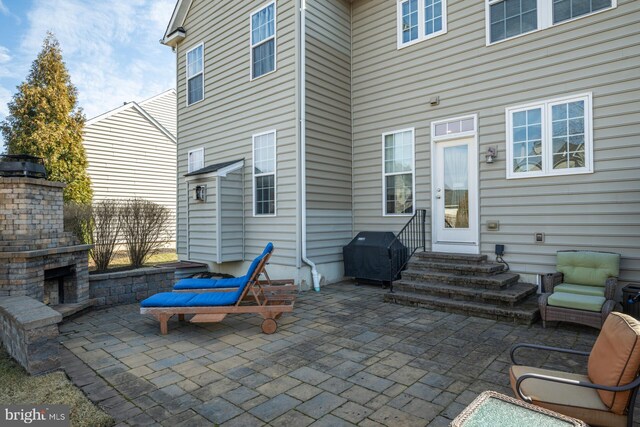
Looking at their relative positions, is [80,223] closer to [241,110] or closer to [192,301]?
[241,110]

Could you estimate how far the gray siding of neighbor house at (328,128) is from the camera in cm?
734

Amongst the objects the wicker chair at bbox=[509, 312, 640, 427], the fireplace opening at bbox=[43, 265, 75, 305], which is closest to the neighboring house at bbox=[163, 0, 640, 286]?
the fireplace opening at bbox=[43, 265, 75, 305]

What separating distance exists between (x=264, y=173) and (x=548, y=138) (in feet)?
17.6

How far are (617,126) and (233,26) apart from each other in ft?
26.4

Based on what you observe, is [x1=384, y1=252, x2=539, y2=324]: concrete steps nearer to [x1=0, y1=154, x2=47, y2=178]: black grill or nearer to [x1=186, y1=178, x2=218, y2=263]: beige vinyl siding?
[x1=186, y1=178, x2=218, y2=263]: beige vinyl siding

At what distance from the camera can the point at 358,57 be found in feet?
26.9

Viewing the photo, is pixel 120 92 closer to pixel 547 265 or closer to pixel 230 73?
pixel 230 73

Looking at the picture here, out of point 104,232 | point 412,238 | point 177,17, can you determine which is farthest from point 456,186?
point 177,17

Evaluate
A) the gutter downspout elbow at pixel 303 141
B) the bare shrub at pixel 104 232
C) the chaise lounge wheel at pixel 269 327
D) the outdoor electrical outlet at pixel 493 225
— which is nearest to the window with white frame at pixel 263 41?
the gutter downspout elbow at pixel 303 141

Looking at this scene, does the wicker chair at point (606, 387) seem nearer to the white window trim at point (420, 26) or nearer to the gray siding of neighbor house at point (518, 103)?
the gray siding of neighbor house at point (518, 103)

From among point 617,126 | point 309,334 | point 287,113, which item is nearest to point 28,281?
point 309,334

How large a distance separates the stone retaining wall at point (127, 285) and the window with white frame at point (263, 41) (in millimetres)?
4756

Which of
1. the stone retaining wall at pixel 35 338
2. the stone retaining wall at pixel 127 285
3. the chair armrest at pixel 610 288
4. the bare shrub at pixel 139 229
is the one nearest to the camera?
the stone retaining wall at pixel 35 338

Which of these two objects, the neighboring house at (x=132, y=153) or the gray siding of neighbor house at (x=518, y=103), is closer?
the gray siding of neighbor house at (x=518, y=103)
